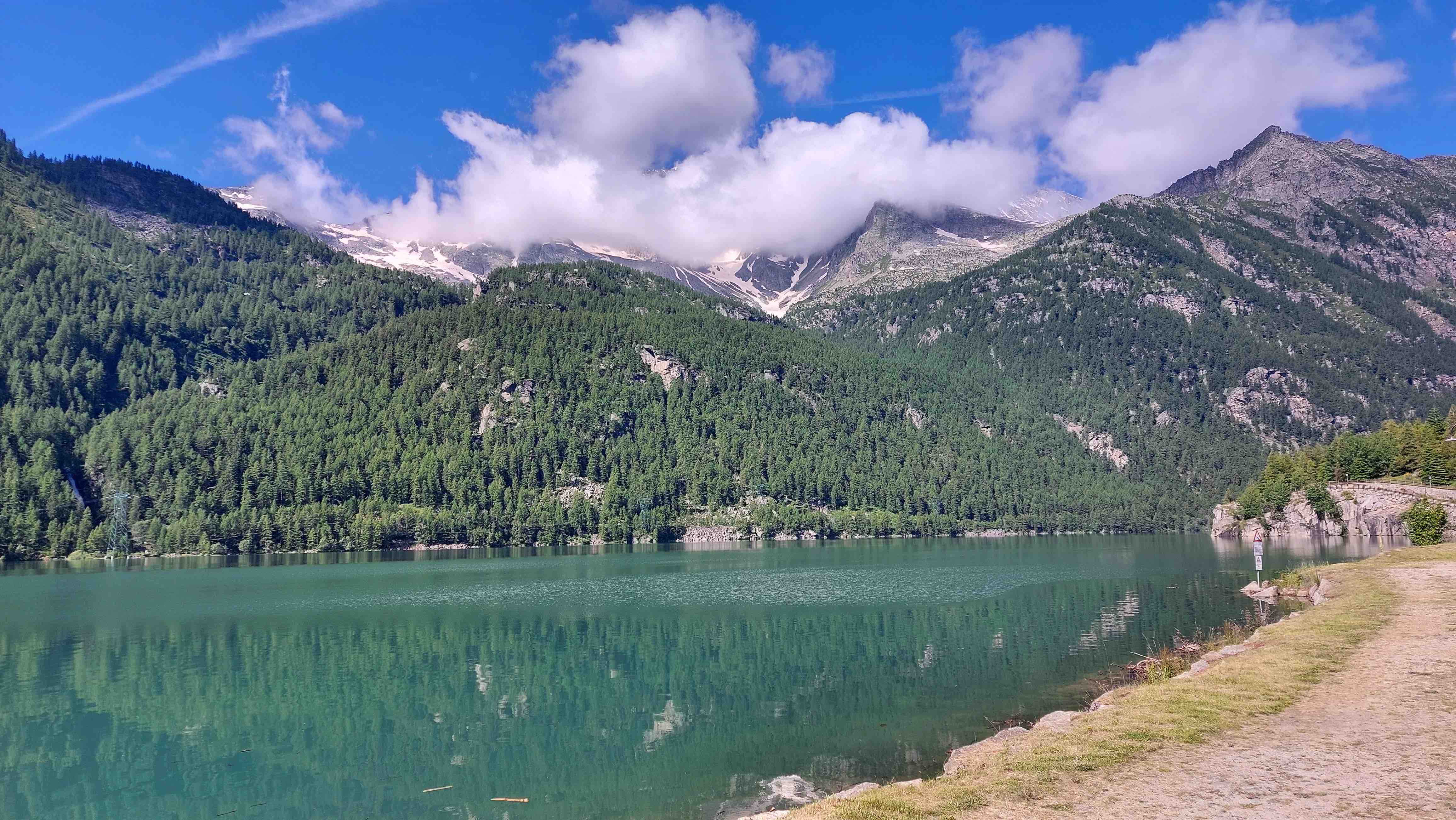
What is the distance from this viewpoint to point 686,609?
73188 mm

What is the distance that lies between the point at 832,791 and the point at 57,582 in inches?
4993

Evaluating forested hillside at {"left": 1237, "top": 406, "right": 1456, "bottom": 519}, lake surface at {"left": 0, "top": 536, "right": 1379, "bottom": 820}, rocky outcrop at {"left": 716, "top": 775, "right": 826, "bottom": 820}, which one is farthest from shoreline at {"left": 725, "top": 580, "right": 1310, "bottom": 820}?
forested hillside at {"left": 1237, "top": 406, "right": 1456, "bottom": 519}

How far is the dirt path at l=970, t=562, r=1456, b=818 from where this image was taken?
53.7 ft

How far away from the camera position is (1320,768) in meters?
18.6

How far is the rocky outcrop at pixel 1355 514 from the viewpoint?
5098 inches

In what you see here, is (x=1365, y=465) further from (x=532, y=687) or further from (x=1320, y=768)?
(x=1320, y=768)

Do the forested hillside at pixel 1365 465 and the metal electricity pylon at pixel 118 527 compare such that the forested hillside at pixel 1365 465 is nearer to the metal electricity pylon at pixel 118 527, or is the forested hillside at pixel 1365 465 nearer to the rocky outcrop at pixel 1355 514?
the rocky outcrop at pixel 1355 514

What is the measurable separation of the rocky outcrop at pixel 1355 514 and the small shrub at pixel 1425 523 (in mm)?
15526

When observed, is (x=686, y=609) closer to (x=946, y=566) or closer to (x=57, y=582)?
(x=946, y=566)

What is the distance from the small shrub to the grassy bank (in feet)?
239

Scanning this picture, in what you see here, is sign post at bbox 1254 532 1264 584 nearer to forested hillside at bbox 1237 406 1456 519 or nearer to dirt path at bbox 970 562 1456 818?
dirt path at bbox 970 562 1456 818

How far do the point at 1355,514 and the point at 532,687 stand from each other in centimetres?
16209

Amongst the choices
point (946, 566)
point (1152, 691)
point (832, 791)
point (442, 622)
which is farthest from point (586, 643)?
point (946, 566)

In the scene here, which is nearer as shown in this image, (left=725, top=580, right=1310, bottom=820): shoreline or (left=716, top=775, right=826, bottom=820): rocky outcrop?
(left=725, top=580, right=1310, bottom=820): shoreline
